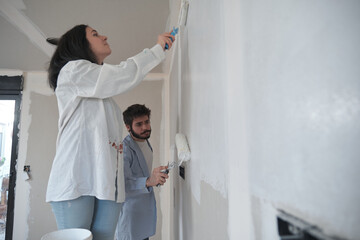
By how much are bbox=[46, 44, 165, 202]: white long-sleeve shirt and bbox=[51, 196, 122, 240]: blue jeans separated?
4 cm

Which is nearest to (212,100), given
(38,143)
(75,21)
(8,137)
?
(75,21)

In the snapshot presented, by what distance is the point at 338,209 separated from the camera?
0.51ft

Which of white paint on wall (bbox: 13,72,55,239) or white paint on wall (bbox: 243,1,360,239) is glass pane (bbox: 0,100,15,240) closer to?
white paint on wall (bbox: 13,72,55,239)

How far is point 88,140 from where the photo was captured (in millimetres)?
914

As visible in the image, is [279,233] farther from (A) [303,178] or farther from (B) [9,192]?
(B) [9,192]

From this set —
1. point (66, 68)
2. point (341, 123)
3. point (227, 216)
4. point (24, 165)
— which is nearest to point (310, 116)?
point (341, 123)

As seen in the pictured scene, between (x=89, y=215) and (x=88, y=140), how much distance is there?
308 millimetres

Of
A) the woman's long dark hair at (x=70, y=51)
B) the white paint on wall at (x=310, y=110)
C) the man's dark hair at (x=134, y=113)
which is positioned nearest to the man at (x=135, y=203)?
the man's dark hair at (x=134, y=113)

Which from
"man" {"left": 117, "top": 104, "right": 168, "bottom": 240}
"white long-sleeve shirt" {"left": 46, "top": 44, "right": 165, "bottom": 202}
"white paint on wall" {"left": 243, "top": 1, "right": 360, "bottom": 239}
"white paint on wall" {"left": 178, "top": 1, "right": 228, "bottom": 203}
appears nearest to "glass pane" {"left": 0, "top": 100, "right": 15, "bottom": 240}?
"man" {"left": 117, "top": 104, "right": 168, "bottom": 240}

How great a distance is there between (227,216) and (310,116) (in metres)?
0.29

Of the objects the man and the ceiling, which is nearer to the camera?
the man

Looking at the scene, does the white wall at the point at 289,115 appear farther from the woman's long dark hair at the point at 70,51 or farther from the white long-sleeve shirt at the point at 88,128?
the woman's long dark hair at the point at 70,51

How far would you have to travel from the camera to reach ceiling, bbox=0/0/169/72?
1.69 meters

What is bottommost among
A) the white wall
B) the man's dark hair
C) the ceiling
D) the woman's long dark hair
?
the white wall
